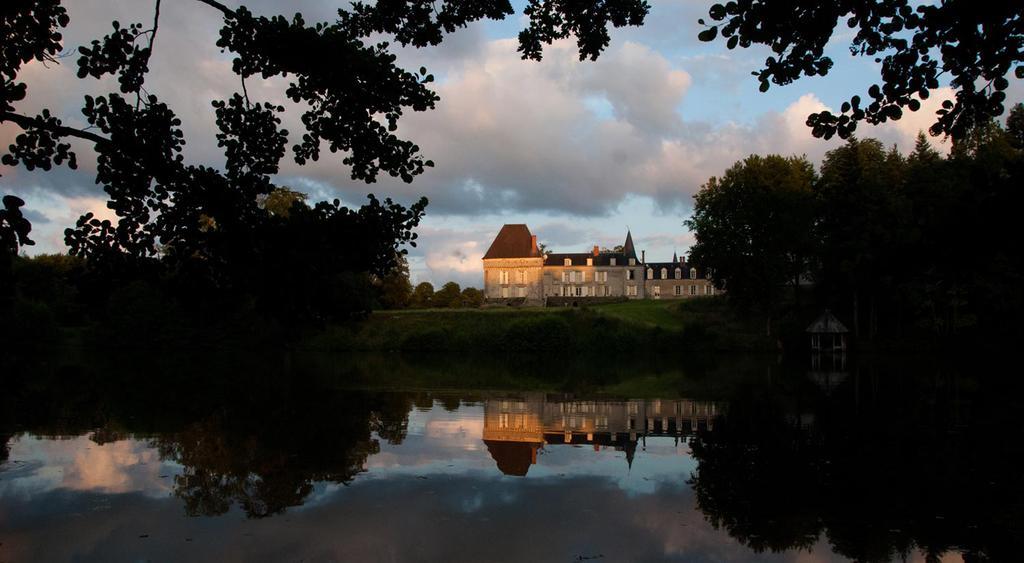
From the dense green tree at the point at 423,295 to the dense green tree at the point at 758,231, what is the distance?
3422 cm

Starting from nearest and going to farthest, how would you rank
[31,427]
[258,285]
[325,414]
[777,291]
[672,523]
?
[258,285]
[672,523]
[31,427]
[325,414]
[777,291]

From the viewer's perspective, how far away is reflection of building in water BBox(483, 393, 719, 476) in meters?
11.7

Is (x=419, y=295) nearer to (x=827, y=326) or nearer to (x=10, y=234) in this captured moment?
(x=827, y=326)

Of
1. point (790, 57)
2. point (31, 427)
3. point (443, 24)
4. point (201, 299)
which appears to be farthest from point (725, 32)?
point (31, 427)

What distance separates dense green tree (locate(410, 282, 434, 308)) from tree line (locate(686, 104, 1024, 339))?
33399mm

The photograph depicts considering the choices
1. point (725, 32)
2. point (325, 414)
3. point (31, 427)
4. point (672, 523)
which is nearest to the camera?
point (725, 32)

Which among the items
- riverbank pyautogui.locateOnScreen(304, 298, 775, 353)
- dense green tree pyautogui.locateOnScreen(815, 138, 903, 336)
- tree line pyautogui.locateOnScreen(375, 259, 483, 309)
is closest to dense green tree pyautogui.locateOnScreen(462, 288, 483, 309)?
tree line pyautogui.locateOnScreen(375, 259, 483, 309)

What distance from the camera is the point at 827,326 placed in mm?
39969

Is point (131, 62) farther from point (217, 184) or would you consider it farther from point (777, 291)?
point (777, 291)

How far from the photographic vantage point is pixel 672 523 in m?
7.44

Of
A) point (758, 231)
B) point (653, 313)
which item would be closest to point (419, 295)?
point (653, 313)

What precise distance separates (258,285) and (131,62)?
2.30m

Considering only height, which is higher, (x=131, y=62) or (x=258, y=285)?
(x=131, y=62)

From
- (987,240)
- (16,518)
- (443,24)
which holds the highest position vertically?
(443,24)
